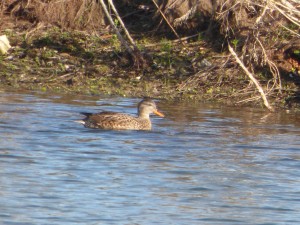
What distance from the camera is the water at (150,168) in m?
8.71

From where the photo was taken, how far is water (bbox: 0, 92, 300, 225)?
8711mm

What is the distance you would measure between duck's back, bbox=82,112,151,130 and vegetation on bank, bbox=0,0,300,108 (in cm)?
341

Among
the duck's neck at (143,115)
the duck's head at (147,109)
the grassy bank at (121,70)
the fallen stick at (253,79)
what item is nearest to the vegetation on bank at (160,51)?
the grassy bank at (121,70)

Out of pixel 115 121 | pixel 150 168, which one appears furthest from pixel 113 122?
pixel 150 168

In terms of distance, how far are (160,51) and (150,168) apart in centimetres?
830

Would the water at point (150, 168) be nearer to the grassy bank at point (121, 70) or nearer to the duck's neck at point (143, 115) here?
the duck's neck at point (143, 115)

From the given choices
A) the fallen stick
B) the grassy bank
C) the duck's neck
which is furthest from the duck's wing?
the grassy bank

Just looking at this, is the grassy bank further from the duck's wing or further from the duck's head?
the duck's wing

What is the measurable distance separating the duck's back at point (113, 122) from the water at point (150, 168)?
0.48ft

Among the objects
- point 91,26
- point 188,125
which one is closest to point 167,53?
point 91,26

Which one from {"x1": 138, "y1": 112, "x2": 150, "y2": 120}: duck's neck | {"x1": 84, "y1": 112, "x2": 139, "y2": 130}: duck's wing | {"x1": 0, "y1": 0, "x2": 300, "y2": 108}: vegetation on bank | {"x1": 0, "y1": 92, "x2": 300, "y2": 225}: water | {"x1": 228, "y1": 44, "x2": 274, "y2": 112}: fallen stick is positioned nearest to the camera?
{"x1": 0, "y1": 92, "x2": 300, "y2": 225}: water

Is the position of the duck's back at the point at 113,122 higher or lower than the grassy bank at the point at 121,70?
lower

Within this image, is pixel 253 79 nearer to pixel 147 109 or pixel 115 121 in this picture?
pixel 147 109

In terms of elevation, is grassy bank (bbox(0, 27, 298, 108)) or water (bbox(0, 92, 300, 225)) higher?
grassy bank (bbox(0, 27, 298, 108))
